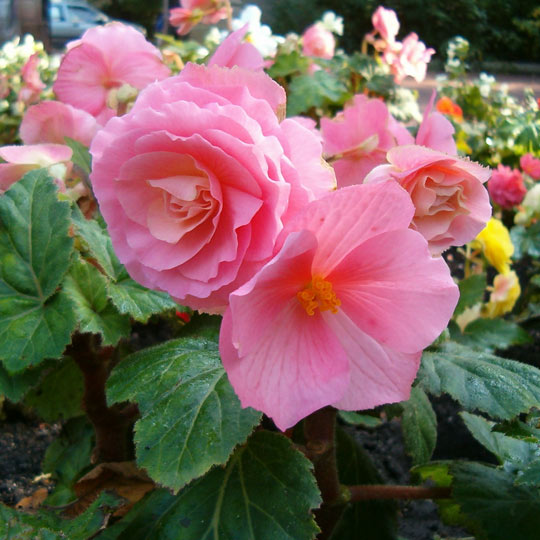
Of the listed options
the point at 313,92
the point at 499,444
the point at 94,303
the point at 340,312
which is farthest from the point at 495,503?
the point at 313,92

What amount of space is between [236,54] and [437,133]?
22cm

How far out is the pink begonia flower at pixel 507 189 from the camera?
81.4 inches

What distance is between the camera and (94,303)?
0.79m

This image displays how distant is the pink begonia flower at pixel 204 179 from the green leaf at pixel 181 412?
141mm

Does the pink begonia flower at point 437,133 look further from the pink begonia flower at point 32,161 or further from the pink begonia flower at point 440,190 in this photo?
the pink begonia flower at point 32,161

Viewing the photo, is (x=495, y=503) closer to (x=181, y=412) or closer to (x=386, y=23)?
(x=181, y=412)

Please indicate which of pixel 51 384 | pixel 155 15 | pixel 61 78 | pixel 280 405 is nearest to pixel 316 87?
pixel 61 78

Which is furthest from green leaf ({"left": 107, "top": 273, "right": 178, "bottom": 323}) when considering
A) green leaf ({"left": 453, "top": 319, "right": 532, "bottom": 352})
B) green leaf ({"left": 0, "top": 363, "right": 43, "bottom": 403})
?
green leaf ({"left": 453, "top": 319, "right": 532, "bottom": 352})

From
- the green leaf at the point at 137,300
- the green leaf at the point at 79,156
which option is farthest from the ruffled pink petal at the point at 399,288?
the green leaf at the point at 79,156

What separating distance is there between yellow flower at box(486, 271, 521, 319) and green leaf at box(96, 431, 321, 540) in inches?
43.2

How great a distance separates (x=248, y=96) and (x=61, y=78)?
1.82 feet

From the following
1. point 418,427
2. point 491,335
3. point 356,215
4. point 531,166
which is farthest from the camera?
point 531,166

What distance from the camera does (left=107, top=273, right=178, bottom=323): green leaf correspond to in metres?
0.72

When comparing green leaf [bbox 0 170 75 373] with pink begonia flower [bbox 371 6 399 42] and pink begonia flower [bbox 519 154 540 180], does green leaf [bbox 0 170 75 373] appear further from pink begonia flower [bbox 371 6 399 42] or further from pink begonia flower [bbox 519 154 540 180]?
pink begonia flower [bbox 519 154 540 180]
